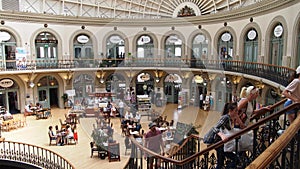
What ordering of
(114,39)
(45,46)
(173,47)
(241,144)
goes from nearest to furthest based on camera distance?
(241,144), (45,46), (114,39), (173,47)

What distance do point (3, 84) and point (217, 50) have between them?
16.2 meters

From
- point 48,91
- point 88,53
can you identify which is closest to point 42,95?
point 48,91

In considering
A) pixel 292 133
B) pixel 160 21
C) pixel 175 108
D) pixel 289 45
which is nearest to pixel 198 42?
pixel 160 21

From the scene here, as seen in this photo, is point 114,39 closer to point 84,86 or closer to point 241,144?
point 84,86

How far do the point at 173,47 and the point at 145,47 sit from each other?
255 cm

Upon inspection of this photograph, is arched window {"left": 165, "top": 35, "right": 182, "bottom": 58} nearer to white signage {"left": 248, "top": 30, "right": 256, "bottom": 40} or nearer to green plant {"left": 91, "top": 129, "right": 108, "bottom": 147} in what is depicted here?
white signage {"left": 248, "top": 30, "right": 256, "bottom": 40}

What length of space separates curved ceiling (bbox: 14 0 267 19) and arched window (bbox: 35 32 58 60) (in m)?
1.99

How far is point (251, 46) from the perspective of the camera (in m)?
16.8

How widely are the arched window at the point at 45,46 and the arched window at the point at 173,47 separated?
9.47 metres

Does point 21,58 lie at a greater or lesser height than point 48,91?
greater

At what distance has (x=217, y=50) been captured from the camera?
2006cm

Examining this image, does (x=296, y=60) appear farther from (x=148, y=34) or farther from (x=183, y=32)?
(x=148, y=34)

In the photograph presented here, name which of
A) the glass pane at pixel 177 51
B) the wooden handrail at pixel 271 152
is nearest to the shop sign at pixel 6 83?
the glass pane at pixel 177 51

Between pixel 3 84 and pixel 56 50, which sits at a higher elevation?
pixel 56 50
